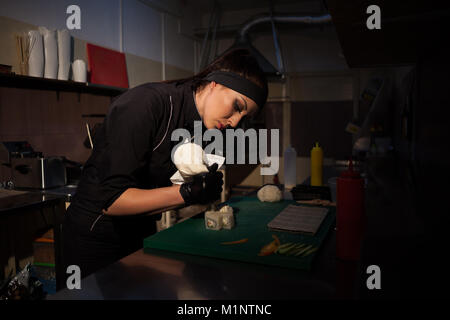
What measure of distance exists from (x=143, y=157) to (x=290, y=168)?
1.11m

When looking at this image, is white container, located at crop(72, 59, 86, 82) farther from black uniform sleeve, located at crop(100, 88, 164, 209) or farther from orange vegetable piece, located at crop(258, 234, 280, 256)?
orange vegetable piece, located at crop(258, 234, 280, 256)

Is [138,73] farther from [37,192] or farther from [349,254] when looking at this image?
[349,254]

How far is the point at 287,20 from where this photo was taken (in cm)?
448

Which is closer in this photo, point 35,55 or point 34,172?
point 34,172

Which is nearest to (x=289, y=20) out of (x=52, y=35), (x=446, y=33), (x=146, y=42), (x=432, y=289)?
(x=146, y=42)

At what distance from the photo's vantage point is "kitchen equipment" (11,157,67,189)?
7.71ft

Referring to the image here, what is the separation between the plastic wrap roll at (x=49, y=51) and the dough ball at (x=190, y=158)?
85.6 inches

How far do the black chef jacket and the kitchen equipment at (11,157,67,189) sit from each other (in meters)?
1.39

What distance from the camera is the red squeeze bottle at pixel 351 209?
76 cm

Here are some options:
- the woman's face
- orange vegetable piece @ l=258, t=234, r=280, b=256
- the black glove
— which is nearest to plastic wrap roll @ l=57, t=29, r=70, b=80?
the woman's face

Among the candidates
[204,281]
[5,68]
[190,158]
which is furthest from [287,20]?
[204,281]

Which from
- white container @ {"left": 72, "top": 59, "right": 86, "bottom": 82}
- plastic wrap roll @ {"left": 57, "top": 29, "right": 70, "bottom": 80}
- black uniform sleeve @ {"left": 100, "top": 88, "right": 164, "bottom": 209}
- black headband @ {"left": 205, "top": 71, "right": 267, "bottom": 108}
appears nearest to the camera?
black uniform sleeve @ {"left": 100, "top": 88, "right": 164, "bottom": 209}

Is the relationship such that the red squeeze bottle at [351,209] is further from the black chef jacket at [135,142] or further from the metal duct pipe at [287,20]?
the metal duct pipe at [287,20]

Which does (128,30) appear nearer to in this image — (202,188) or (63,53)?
(63,53)
